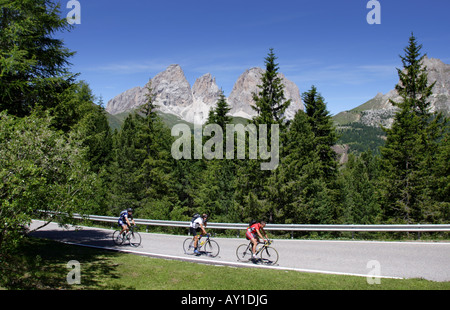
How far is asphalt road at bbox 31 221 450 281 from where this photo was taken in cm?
1069

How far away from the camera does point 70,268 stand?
10.3 meters

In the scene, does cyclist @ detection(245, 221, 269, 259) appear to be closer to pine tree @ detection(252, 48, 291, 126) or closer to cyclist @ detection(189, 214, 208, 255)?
cyclist @ detection(189, 214, 208, 255)

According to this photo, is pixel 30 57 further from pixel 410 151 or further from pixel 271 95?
pixel 410 151

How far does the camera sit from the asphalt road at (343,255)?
10.7 m

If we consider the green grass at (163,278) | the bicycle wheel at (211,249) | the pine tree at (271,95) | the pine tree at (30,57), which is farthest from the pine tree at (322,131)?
the pine tree at (30,57)

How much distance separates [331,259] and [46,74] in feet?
51.2

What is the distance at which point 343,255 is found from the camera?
1316 centimetres

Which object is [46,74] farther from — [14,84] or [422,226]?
[422,226]

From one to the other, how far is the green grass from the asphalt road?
898 mm

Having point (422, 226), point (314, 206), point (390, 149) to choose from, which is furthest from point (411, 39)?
point (422, 226)

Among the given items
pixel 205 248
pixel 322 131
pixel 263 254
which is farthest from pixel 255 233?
pixel 322 131

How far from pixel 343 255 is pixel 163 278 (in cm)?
809

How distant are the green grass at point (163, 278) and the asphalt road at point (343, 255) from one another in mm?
898

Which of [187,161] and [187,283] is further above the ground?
[187,161]
